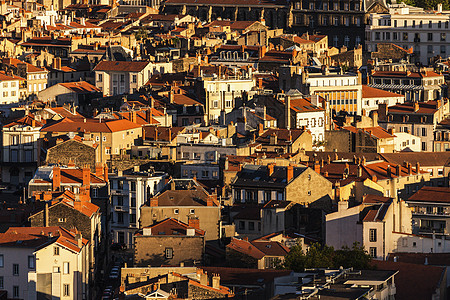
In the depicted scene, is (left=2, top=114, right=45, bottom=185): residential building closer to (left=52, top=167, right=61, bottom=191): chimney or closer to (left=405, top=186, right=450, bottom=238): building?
(left=52, top=167, right=61, bottom=191): chimney

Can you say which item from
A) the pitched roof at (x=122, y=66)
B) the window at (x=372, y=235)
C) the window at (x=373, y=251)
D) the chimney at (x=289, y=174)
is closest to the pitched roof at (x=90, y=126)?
the chimney at (x=289, y=174)

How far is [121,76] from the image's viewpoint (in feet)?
462

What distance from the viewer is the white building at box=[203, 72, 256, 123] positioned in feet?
402

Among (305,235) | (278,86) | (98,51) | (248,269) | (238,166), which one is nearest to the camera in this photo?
(248,269)

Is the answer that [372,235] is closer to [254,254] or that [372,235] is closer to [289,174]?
[254,254]

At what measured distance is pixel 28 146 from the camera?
112375 millimetres

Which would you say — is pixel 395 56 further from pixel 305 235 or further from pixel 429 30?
pixel 305 235

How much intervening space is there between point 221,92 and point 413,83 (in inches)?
828

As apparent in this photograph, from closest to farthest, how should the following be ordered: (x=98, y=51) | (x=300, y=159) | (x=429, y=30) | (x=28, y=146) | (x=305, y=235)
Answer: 1. (x=305, y=235)
2. (x=300, y=159)
3. (x=28, y=146)
4. (x=98, y=51)
5. (x=429, y=30)

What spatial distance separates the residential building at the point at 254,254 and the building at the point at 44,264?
Result: 21.8ft

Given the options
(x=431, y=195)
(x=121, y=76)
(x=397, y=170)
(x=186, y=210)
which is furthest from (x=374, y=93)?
(x=186, y=210)

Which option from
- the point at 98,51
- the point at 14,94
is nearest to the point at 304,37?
the point at 98,51

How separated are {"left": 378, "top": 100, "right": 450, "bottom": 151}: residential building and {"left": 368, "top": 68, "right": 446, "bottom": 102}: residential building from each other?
1142 cm

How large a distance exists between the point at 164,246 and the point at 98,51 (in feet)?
259
